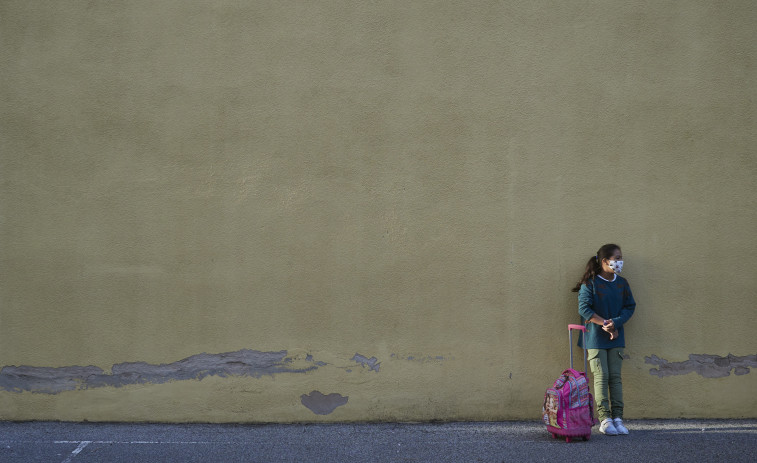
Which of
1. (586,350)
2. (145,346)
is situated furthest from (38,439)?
(586,350)

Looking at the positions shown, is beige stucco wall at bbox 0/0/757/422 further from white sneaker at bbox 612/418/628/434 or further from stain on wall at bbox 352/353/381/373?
white sneaker at bbox 612/418/628/434

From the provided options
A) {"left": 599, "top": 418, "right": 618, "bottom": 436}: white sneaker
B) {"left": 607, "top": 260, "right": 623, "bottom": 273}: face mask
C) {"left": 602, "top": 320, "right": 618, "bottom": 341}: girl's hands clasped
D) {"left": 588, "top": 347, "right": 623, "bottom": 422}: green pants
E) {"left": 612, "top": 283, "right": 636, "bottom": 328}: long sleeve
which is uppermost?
{"left": 607, "top": 260, "right": 623, "bottom": 273}: face mask

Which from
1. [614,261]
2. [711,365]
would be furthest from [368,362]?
[711,365]

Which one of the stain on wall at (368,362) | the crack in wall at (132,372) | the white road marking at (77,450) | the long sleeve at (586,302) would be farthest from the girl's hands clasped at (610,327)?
the white road marking at (77,450)

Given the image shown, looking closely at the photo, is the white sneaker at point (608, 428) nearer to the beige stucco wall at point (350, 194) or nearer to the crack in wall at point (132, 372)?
the beige stucco wall at point (350, 194)

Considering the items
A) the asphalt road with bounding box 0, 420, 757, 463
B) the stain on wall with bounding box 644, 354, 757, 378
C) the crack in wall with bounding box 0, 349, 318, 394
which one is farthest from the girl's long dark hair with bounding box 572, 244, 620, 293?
the crack in wall with bounding box 0, 349, 318, 394

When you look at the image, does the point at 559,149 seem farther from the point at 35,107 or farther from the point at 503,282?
the point at 35,107

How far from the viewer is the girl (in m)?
5.69

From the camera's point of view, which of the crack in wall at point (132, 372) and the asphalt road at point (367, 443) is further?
the crack in wall at point (132, 372)

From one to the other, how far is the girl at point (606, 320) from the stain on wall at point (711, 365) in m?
0.55

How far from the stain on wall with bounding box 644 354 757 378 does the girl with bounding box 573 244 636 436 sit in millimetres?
547

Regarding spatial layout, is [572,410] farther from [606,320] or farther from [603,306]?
[603,306]

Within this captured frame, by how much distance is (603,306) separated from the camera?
5719 mm

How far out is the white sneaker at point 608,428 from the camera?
5.61 m
